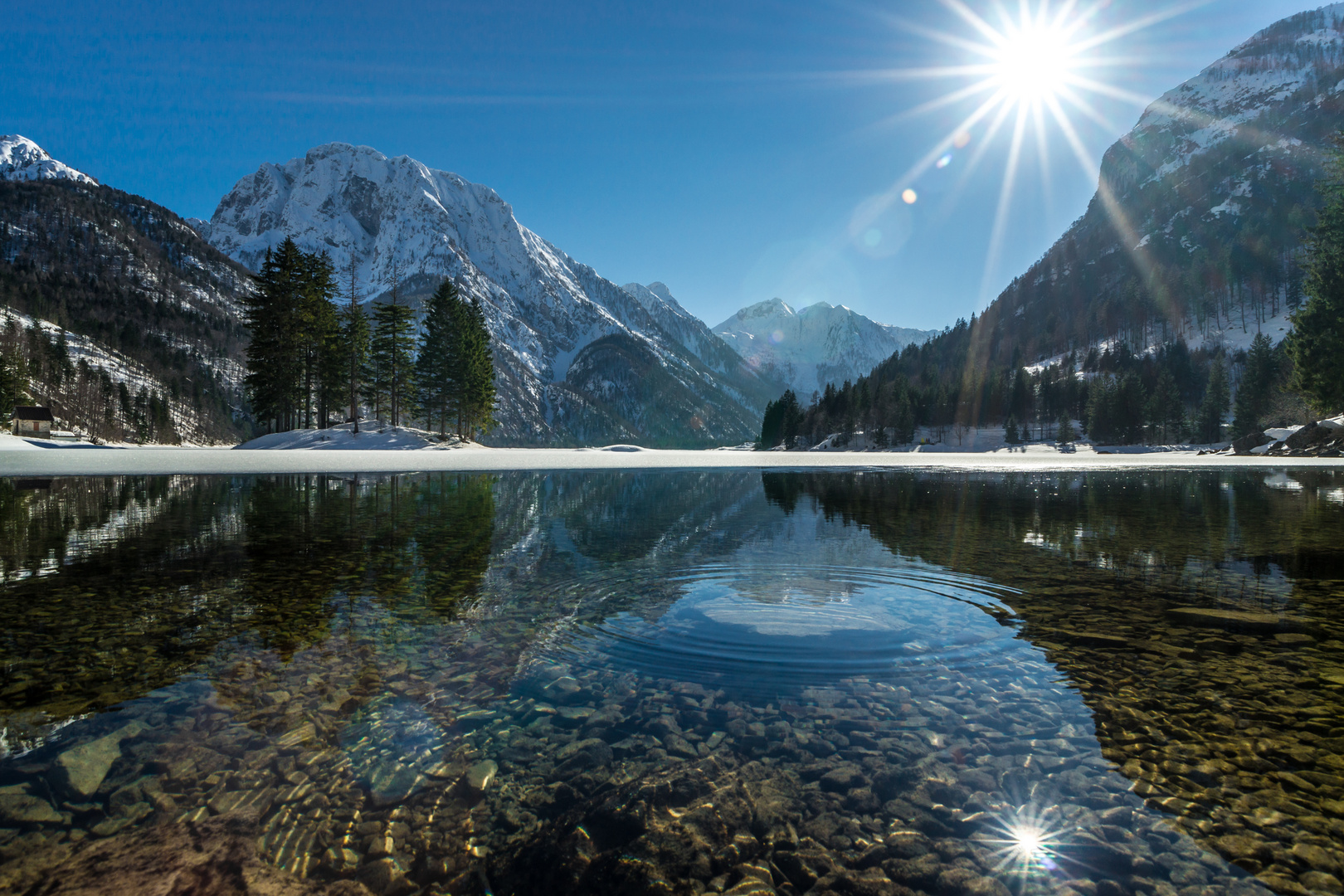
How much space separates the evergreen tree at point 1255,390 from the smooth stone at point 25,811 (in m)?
143

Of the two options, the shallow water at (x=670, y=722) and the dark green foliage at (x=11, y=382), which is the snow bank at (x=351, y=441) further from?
the dark green foliage at (x=11, y=382)

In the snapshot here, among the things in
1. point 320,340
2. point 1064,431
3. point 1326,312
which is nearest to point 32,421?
point 320,340

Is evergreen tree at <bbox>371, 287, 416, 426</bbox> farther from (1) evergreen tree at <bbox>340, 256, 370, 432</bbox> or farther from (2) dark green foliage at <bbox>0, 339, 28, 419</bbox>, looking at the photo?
(2) dark green foliage at <bbox>0, 339, 28, 419</bbox>

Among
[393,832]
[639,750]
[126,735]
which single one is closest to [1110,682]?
[639,750]

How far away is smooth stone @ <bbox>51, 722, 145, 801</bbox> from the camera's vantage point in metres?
4.00

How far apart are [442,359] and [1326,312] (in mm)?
80593

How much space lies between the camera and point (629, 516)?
61.8 feet

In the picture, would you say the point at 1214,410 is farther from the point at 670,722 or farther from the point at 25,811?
the point at 25,811

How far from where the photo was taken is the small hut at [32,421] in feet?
307

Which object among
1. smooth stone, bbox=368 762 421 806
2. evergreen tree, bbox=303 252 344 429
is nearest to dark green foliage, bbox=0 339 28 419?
evergreen tree, bbox=303 252 344 429

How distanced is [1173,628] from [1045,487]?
26225mm

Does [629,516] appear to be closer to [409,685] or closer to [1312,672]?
[409,685]

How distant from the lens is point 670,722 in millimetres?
5152

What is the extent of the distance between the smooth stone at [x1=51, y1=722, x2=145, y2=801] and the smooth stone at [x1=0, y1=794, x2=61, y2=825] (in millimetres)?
143
